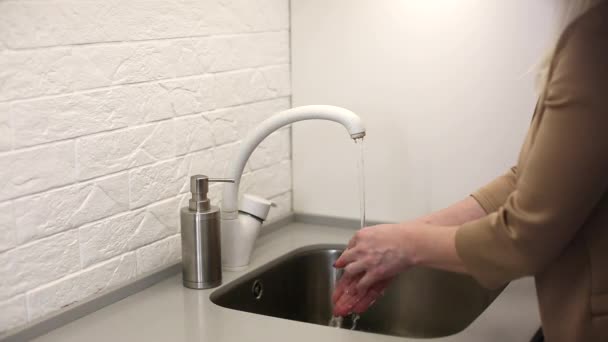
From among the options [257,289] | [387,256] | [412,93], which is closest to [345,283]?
[387,256]

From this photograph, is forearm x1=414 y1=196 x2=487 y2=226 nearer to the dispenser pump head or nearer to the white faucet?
the white faucet

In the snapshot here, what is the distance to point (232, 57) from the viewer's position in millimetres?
1739

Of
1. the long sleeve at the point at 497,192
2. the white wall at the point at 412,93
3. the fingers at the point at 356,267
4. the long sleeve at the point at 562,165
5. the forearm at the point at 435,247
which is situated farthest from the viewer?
the white wall at the point at 412,93

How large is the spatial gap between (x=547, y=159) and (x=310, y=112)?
674 mm

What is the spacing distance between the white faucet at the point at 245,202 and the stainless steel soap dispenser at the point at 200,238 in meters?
0.10

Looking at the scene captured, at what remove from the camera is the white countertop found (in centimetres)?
129

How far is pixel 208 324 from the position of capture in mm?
1348

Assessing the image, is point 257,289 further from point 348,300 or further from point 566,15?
point 566,15

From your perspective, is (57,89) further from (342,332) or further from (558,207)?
(558,207)

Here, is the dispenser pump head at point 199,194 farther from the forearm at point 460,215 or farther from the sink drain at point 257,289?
the forearm at point 460,215

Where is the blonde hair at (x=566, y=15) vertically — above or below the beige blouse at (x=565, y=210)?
above

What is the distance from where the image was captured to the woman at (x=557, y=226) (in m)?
0.98

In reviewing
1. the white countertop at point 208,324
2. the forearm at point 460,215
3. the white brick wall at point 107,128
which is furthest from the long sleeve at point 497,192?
the white brick wall at point 107,128

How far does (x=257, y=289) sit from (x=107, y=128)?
1.50 ft
